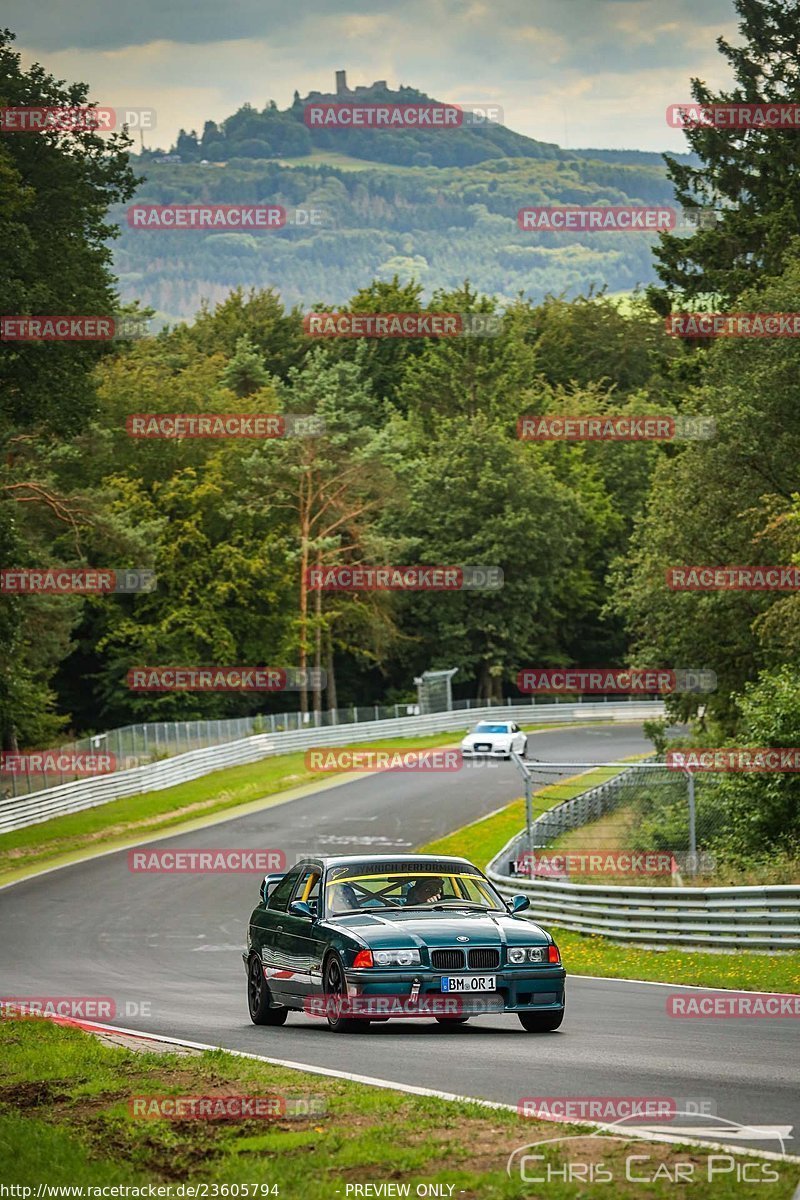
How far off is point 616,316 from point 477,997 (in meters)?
109

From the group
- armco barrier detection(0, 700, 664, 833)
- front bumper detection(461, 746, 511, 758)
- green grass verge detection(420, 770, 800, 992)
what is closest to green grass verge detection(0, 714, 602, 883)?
armco barrier detection(0, 700, 664, 833)

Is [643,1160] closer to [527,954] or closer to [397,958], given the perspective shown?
[397,958]

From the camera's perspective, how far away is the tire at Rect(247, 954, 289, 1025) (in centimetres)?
1498

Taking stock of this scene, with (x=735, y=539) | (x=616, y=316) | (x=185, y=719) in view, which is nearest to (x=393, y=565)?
(x=185, y=719)

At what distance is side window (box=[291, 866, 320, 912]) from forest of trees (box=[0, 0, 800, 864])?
12607mm

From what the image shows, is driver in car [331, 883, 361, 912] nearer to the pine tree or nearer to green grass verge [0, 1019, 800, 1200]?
green grass verge [0, 1019, 800, 1200]

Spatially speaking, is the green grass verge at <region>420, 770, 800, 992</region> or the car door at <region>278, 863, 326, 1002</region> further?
the green grass verge at <region>420, 770, 800, 992</region>

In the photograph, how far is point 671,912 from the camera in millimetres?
23297

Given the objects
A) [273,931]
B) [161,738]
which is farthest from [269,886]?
[161,738]

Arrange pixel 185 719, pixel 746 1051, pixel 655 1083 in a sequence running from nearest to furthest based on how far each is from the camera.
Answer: pixel 655 1083
pixel 746 1051
pixel 185 719

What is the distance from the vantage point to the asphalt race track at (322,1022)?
10188mm

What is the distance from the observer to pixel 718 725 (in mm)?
45969

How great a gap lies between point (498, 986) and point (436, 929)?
0.65 m

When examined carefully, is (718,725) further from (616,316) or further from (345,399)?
(616,316)
